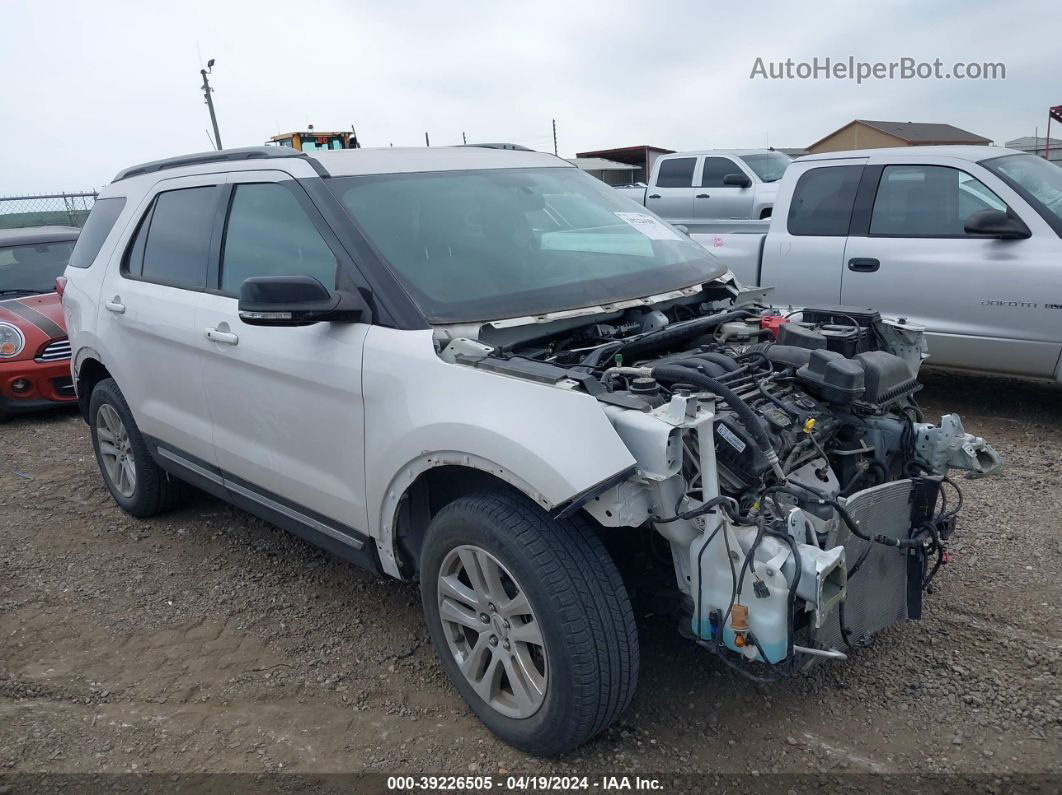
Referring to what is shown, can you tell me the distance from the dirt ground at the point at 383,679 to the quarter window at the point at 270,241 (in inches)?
58.2

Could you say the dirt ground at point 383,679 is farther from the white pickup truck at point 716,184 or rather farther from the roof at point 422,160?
the white pickup truck at point 716,184

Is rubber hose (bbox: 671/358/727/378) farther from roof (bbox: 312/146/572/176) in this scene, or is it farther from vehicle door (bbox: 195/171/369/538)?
roof (bbox: 312/146/572/176)

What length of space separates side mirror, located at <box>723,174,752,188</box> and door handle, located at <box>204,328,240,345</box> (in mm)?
10738

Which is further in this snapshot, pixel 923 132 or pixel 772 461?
pixel 923 132

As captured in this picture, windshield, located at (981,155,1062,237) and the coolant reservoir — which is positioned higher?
windshield, located at (981,155,1062,237)

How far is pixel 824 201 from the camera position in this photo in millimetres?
6453

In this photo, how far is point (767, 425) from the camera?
108 inches

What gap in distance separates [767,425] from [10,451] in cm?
602

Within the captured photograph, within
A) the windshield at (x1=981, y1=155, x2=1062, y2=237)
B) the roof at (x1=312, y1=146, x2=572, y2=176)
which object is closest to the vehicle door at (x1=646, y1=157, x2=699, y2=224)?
the windshield at (x1=981, y1=155, x2=1062, y2=237)

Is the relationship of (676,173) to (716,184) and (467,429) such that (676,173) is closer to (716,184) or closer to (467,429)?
(716,184)

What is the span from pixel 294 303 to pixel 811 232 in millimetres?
4728

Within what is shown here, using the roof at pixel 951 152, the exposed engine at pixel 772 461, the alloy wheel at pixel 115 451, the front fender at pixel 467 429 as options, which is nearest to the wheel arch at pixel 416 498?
the front fender at pixel 467 429

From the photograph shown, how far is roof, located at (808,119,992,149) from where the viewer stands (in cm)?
2545

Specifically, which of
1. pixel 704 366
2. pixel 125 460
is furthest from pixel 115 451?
pixel 704 366
